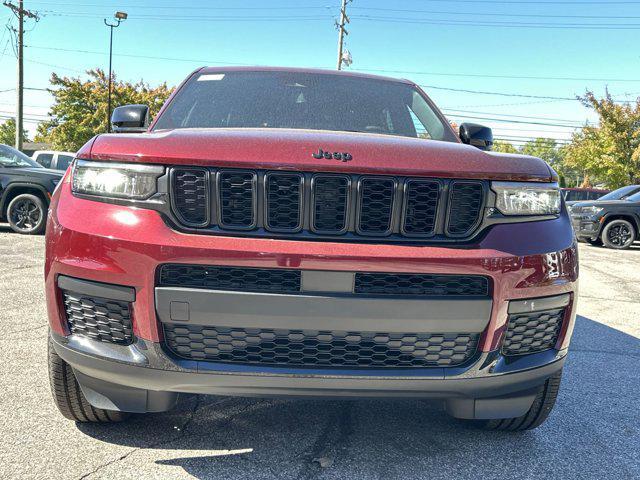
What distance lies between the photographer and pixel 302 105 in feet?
10.4

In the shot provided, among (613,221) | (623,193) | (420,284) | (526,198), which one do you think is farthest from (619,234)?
(420,284)

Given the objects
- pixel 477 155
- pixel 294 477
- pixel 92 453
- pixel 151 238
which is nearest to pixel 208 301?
pixel 151 238

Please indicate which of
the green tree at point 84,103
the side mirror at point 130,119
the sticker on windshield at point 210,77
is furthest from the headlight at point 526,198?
the green tree at point 84,103

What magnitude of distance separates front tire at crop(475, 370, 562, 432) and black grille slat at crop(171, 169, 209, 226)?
5.16ft

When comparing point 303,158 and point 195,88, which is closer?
point 303,158

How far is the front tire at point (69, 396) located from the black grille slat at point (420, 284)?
4.10ft

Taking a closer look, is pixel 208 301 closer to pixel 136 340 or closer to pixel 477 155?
pixel 136 340

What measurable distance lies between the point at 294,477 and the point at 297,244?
3.01 ft

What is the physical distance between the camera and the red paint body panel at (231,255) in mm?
1826

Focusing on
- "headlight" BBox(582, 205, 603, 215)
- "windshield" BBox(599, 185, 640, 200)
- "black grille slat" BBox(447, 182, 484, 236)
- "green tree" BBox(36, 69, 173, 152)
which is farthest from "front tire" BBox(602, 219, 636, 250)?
"green tree" BBox(36, 69, 173, 152)

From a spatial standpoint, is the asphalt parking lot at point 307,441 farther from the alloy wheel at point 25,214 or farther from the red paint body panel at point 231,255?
the alloy wheel at point 25,214

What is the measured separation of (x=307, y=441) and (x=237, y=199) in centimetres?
114

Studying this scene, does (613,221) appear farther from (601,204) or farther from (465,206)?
(465,206)

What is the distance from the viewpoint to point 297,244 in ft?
6.11
